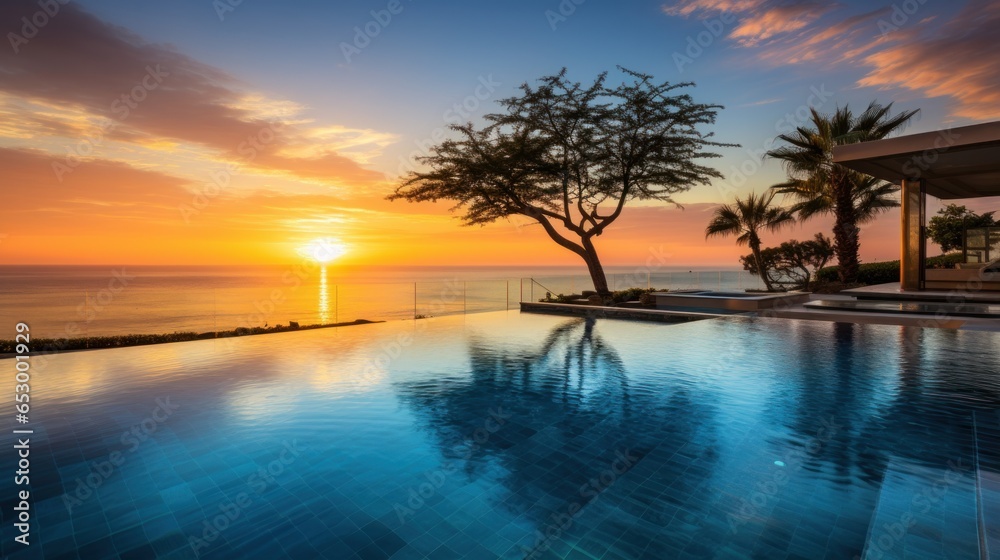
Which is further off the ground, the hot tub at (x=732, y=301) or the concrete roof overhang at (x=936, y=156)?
the concrete roof overhang at (x=936, y=156)

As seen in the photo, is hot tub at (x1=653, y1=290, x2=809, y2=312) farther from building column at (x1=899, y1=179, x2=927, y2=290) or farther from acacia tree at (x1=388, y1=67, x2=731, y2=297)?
building column at (x1=899, y1=179, x2=927, y2=290)

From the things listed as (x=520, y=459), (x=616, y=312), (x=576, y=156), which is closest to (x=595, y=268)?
(x=616, y=312)

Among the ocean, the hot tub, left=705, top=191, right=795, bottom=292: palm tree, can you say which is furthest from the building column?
the ocean

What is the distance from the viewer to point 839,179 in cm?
1739

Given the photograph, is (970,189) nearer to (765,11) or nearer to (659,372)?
(765,11)

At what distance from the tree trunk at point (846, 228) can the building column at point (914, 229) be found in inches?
171

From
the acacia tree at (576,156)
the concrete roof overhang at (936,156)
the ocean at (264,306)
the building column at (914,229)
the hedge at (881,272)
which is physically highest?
the acacia tree at (576,156)

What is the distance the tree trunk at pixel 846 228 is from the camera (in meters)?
17.4

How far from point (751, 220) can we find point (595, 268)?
8.10 meters

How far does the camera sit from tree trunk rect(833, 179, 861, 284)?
57.1 ft

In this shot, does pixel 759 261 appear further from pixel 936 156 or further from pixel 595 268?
pixel 936 156

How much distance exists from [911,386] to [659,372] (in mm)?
3133

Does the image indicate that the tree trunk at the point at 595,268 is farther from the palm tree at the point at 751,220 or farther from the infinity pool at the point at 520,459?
the infinity pool at the point at 520,459

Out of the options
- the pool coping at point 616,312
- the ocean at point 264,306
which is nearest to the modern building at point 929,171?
the pool coping at point 616,312
